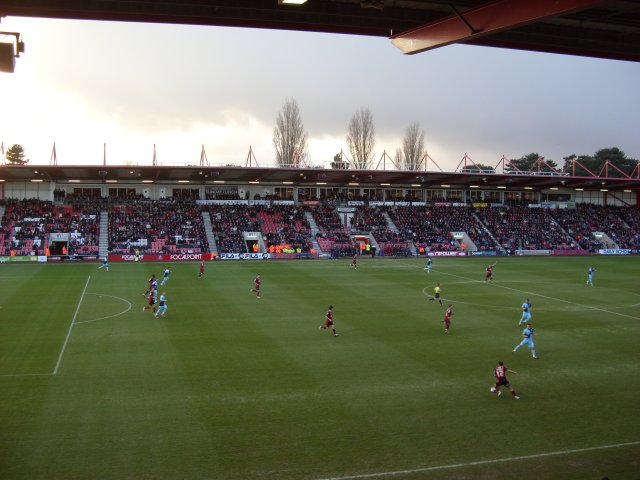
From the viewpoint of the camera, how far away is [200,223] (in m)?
70.6

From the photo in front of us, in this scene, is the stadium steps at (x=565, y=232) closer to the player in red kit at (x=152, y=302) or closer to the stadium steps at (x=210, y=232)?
the stadium steps at (x=210, y=232)

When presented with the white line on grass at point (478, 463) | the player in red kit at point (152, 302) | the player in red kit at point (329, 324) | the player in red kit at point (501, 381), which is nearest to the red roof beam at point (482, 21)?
the white line on grass at point (478, 463)

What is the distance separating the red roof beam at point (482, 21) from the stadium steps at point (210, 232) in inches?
2078

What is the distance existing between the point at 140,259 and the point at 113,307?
2929 cm

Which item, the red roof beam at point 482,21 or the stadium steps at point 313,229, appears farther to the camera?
the stadium steps at point 313,229

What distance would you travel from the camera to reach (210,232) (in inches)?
2726

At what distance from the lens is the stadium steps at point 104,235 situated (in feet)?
203

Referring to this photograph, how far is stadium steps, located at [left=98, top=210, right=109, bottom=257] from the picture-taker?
61897 mm

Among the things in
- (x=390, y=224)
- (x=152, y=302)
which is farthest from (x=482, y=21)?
(x=390, y=224)

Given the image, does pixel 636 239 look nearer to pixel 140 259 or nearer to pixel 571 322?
pixel 571 322

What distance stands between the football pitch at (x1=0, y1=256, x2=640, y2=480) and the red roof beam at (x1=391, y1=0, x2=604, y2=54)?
33.0ft

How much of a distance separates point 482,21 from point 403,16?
199 cm

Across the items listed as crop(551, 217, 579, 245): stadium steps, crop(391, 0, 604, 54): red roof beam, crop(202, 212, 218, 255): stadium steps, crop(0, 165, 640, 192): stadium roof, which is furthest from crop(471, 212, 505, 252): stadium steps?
crop(391, 0, 604, 54): red roof beam

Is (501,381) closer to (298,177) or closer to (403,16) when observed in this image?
(403,16)
